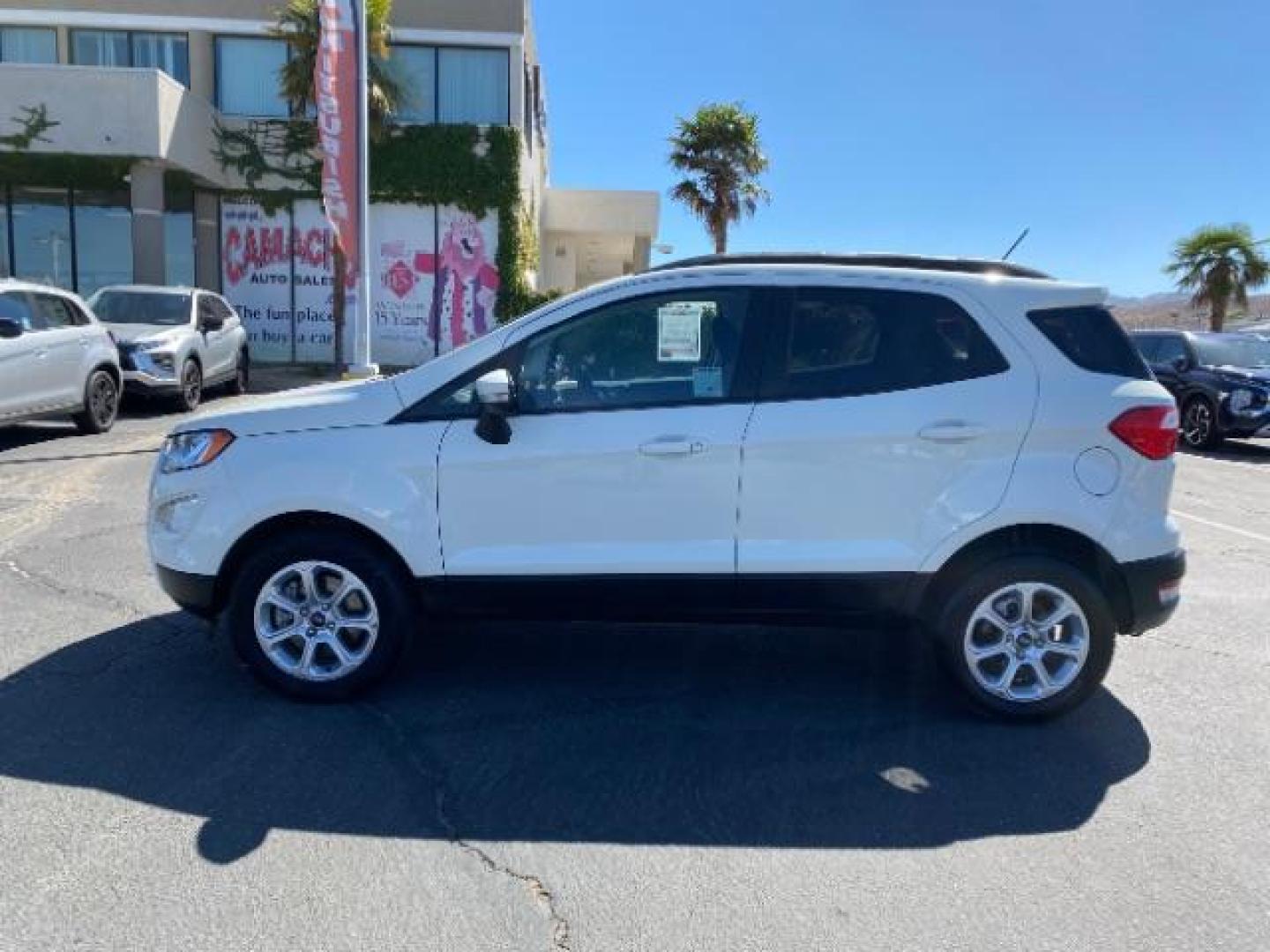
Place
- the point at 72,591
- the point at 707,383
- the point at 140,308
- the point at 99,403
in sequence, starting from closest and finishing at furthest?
the point at 707,383
the point at 72,591
the point at 99,403
the point at 140,308

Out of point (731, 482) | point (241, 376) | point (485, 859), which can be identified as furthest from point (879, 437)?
point (241, 376)

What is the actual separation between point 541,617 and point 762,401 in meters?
1.28

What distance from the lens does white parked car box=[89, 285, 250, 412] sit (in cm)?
1286

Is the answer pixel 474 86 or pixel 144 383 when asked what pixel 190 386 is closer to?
pixel 144 383

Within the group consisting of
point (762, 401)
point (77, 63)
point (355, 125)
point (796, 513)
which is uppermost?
point (77, 63)

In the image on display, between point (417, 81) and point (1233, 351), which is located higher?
point (417, 81)

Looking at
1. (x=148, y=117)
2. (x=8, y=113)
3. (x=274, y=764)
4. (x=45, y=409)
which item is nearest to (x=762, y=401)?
(x=274, y=764)

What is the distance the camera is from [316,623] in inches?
164

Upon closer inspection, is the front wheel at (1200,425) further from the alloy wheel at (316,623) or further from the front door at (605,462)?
the alloy wheel at (316,623)

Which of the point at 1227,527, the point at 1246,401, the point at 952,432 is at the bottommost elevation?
the point at 1227,527

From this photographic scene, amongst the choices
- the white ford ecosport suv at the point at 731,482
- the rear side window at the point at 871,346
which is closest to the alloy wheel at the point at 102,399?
the white ford ecosport suv at the point at 731,482

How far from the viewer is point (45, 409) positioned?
1042cm

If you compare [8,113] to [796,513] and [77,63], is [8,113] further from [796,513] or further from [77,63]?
[796,513]

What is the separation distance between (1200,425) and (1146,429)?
11971mm
